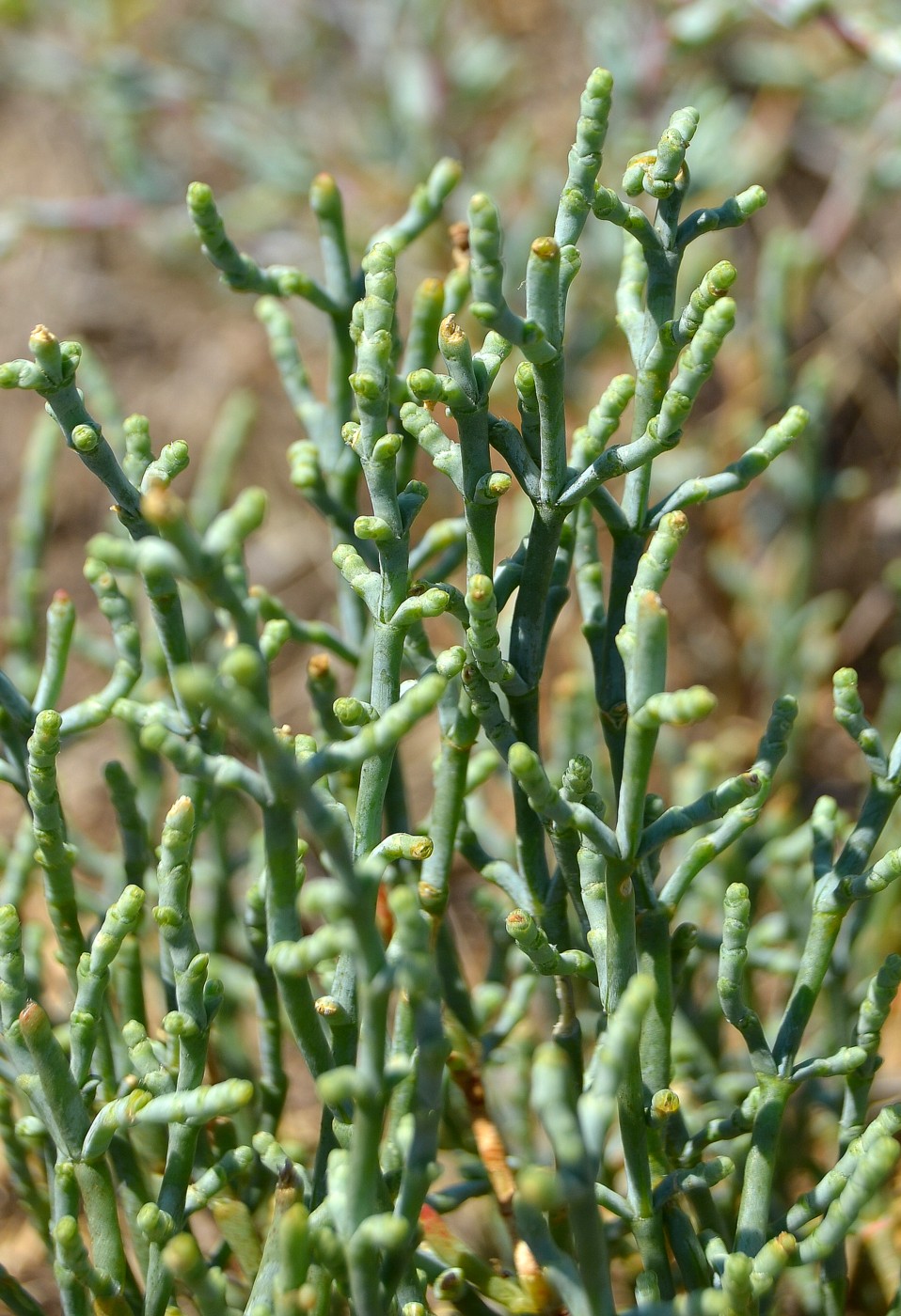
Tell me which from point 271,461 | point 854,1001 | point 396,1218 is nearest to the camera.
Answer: point 396,1218

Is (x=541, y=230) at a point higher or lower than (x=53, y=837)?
higher

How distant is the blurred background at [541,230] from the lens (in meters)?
2.12

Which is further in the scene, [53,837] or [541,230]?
[541,230]

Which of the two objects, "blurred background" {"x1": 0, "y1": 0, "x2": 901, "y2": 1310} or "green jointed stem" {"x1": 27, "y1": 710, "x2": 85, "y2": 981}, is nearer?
"green jointed stem" {"x1": 27, "y1": 710, "x2": 85, "y2": 981}

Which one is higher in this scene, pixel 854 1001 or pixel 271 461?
pixel 271 461

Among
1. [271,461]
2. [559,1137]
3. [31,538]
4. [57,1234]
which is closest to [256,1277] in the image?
[57,1234]

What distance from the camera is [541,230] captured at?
2.24 meters

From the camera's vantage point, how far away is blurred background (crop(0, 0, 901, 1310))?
6.96ft

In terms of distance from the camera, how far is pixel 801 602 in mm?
2107

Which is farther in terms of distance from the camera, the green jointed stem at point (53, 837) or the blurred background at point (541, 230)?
the blurred background at point (541, 230)

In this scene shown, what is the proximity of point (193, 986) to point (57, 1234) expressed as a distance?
0.63 ft

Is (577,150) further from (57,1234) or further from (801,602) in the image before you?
(801,602)

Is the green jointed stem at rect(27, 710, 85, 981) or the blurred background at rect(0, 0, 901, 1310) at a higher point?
the blurred background at rect(0, 0, 901, 1310)

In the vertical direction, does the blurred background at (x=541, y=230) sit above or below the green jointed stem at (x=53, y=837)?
above
